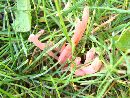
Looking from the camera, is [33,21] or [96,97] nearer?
[96,97]

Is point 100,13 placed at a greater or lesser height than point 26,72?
greater

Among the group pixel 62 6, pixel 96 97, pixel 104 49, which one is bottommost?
pixel 96 97

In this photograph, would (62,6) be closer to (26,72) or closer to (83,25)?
(83,25)

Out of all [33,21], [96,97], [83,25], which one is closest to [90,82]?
[96,97]

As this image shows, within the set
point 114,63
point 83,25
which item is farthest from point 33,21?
point 114,63

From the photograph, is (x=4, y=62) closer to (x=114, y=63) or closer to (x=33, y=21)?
(x=33, y=21)

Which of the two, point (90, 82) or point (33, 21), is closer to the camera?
point (90, 82)
